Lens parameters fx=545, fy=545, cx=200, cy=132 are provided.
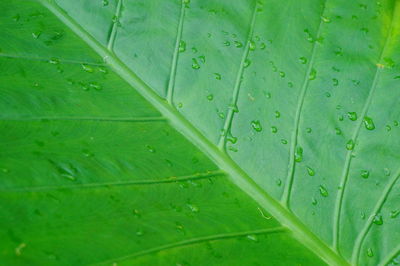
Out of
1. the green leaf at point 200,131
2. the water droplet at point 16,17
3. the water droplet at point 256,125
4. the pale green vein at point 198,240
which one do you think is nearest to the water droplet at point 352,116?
the green leaf at point 200,131

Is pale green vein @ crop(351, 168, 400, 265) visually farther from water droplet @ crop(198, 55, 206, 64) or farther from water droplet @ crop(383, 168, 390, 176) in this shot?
water droplet @ crop(198, 55, 206, 64)

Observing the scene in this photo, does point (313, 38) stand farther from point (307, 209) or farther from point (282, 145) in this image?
point (307, 209)

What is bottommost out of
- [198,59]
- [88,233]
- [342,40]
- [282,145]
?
[88,233]

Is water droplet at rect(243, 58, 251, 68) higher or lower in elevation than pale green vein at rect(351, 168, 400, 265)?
higher

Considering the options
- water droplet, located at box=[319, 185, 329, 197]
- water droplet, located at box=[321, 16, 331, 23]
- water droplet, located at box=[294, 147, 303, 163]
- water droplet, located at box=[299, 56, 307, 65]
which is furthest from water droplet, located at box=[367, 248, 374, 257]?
water droplet, located at box=[321, 16, 331, 23]

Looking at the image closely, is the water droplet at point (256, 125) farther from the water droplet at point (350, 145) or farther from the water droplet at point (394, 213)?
the water droplet at point (394, 213)

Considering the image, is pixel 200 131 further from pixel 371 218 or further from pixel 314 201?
pixel 371 218

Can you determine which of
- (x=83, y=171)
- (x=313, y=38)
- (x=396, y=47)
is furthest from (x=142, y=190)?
(x=396, y=47)

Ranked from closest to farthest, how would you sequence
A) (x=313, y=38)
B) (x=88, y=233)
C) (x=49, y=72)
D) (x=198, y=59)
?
(x=88, y=233) < (x=49, y=72) < (x=198, y=59) < (x=313, y=38)
